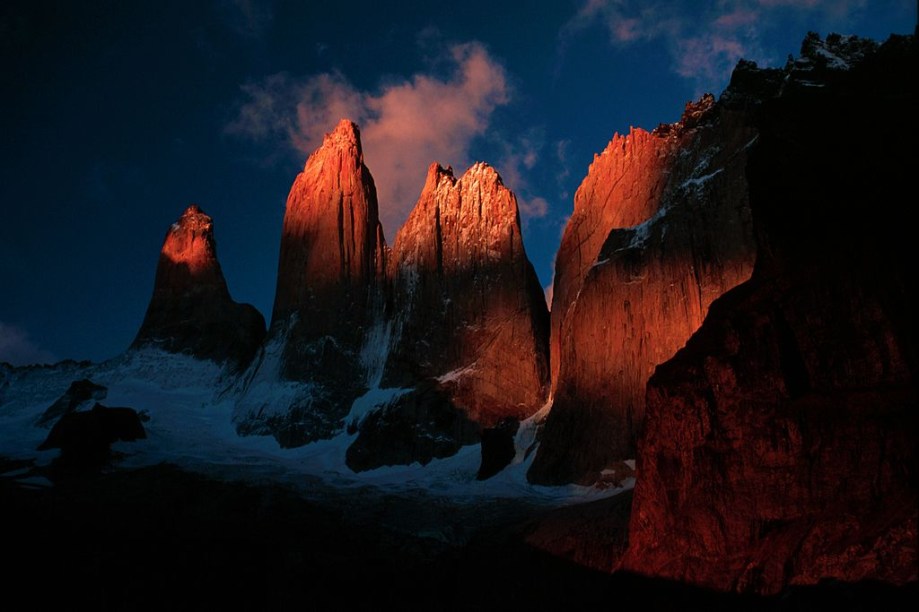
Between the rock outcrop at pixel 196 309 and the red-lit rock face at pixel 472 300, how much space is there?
23.5 metres

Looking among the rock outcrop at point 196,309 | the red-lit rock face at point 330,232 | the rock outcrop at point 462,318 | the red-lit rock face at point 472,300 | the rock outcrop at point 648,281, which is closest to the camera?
the rock outcrop at point 648,281

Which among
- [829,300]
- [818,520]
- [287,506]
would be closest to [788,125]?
[829,300]

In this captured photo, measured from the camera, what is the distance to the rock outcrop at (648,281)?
46438 millimetres

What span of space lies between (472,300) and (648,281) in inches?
1012

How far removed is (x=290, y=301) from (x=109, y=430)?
26.0 metres

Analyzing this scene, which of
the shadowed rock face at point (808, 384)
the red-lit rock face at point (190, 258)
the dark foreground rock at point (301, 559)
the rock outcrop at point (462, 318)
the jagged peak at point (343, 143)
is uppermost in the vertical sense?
the jagged peak at point (343, 143)

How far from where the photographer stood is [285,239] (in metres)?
89.4

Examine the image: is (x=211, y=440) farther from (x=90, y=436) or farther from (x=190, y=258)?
(x=190, y=258)

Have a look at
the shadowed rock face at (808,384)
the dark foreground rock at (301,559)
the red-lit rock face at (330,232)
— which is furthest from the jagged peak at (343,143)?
the shadowed rock face at (808,384)

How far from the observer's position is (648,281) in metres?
48.9

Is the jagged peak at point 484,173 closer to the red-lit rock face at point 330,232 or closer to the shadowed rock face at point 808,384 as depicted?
the red-lit rock face at point 330,232

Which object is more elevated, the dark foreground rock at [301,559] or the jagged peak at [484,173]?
the jagged peak at [484,173]

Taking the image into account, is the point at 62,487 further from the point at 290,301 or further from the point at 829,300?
the point at 829,300

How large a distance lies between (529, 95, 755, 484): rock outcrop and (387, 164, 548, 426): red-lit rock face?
38.6 feet
